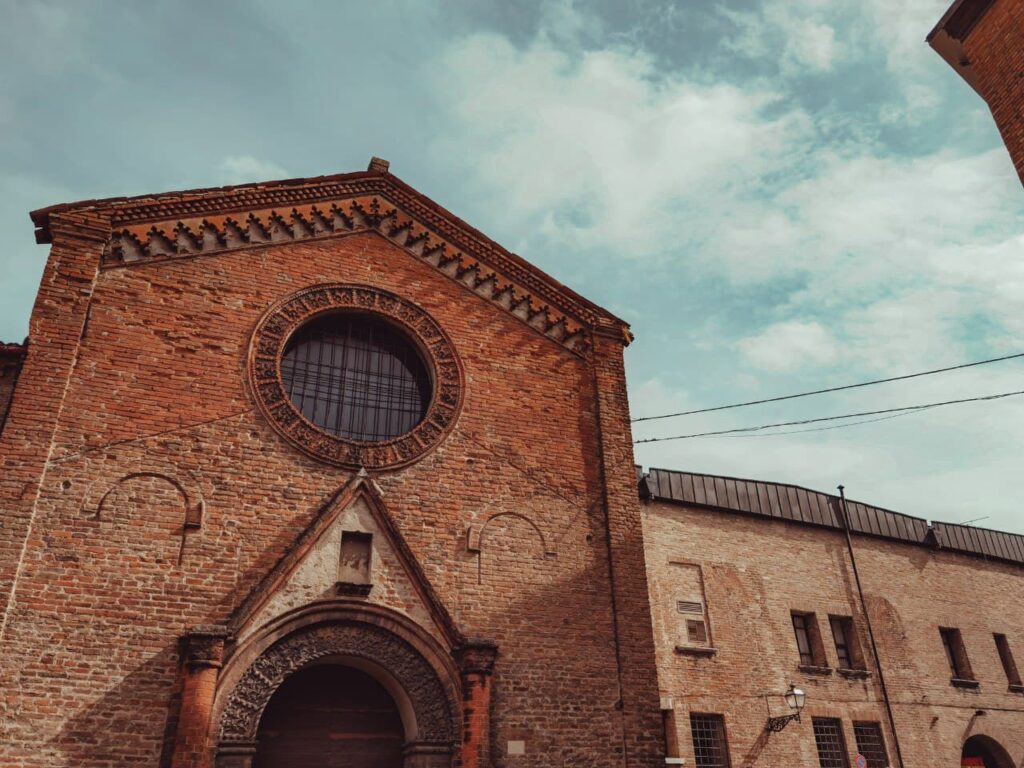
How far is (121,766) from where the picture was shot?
27.4 ft

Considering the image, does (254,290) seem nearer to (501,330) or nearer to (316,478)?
(316,478)

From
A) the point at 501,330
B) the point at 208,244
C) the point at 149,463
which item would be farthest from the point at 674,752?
the point at 208,244

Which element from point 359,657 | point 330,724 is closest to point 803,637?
point 359,657

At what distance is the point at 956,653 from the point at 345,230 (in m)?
17.8

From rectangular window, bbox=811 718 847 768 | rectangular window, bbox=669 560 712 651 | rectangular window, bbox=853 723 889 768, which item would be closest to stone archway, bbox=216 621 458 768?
rectangular window, bbox=669 560 712 651

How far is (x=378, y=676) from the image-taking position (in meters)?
10.2

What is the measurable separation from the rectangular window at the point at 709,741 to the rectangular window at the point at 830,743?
7.81 ft

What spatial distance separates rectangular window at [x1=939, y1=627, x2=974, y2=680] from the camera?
18.3 m

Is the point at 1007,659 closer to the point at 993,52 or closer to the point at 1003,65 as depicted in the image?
the point at 1003,65

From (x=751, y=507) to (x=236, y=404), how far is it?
1189 cm

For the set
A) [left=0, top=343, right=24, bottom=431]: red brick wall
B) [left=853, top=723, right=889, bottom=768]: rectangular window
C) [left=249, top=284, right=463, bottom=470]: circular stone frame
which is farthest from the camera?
[left=853, top=723, right=889, bottom=768]: rectangular window

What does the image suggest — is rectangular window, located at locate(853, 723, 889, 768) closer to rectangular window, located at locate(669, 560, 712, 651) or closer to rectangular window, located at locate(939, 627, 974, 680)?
rectangular window, located at locate(939, 627, 974, 680)

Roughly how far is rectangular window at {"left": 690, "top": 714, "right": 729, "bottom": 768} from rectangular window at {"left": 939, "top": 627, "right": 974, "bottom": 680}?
24.7 ft

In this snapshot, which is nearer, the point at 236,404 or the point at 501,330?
the point at 236,404
